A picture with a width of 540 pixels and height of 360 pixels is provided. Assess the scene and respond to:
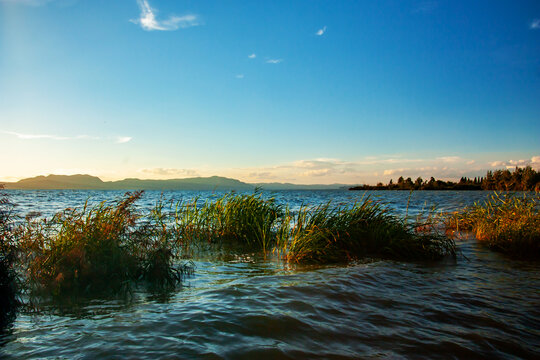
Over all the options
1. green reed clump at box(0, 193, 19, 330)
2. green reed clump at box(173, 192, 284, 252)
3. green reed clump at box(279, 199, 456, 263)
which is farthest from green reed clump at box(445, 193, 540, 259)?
green reed clump at box(0, 193, 19, 330)

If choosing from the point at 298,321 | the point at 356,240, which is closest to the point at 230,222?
the point at 356,240

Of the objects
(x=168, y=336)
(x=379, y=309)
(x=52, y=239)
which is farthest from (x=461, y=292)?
(x=52, y=239)

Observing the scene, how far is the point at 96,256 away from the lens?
625cm

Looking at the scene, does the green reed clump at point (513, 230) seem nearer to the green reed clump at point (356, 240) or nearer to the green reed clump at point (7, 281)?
the green reed clump at point (356, 240)

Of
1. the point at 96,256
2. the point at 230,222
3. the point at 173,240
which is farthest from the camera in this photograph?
the point at 230,222

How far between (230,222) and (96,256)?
642 centimetres

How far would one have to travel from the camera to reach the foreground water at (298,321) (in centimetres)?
396

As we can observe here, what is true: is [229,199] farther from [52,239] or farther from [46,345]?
[46,345]

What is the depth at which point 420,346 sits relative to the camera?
4.15 metres

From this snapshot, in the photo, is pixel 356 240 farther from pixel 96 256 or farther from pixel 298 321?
pixel 96 256

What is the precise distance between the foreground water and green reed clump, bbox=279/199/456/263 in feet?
5.53

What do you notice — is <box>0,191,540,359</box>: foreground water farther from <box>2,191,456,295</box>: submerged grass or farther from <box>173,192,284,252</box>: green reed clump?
<box>173,192,284,252</box>: green reed clump

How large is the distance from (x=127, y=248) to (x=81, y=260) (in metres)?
0.96

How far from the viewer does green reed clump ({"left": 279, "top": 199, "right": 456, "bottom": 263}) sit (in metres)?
9.08
